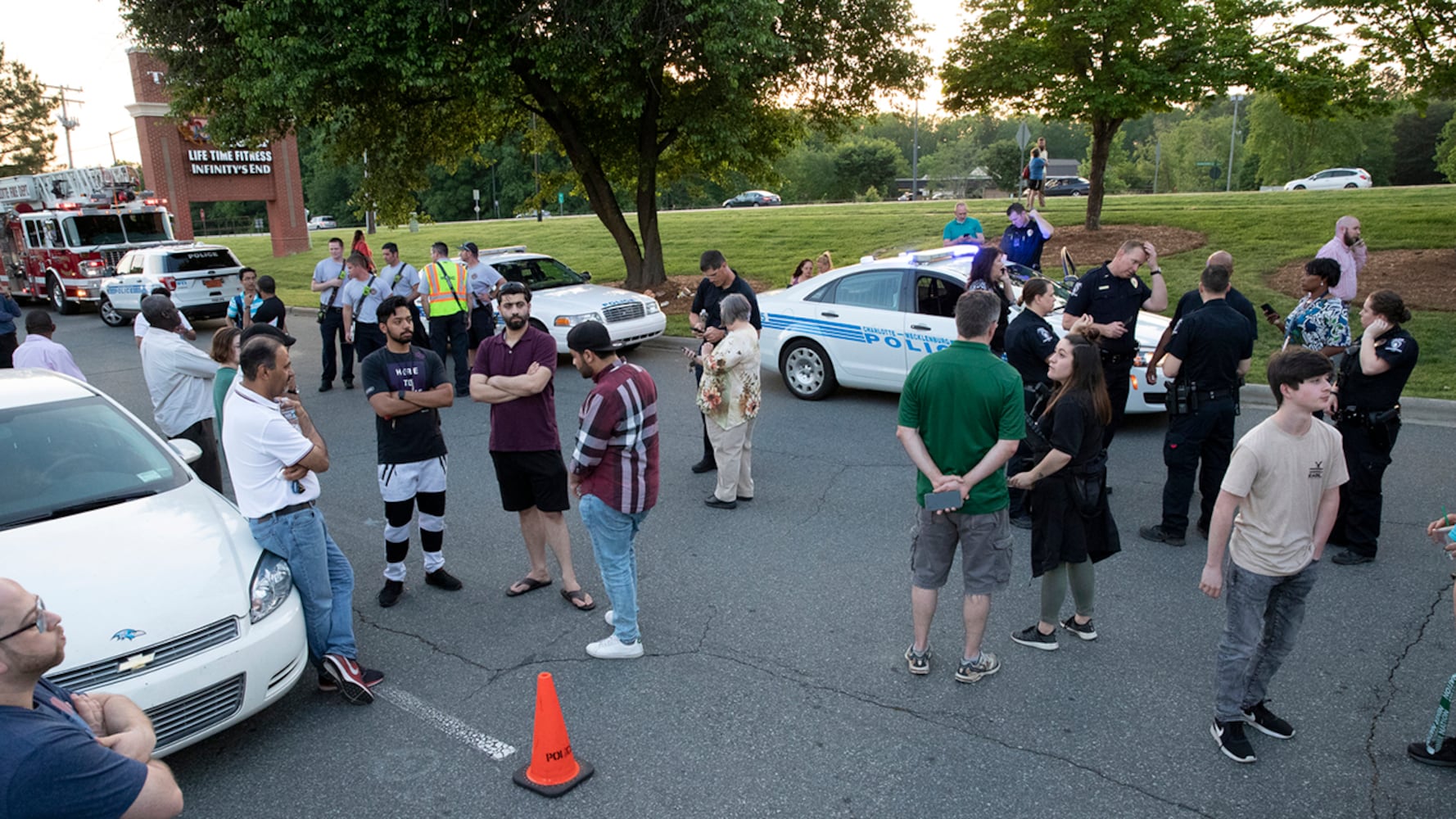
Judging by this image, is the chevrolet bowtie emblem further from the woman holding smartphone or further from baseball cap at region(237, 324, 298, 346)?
the woman holding smartphone

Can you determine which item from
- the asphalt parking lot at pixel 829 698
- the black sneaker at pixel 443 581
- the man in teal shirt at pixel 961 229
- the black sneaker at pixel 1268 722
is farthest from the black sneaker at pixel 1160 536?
the man in teal shirt at pixel 961 229

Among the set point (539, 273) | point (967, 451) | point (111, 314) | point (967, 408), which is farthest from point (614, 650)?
point (111, 314)

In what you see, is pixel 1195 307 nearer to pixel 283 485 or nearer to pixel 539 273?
pixel 283 485

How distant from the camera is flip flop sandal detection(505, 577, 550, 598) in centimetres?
548

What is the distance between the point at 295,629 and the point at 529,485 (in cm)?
154

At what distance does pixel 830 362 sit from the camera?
33.2 ft

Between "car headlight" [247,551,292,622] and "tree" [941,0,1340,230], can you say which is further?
"tree" [941,0,1340,230]

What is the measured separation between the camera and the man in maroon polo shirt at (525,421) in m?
5.10

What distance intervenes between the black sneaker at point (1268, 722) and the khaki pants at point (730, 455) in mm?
3797

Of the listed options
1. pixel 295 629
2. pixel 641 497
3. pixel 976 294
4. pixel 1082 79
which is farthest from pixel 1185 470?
pixel 1082 79

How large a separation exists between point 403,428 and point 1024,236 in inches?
347

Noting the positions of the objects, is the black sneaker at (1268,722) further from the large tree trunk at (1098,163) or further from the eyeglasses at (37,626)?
the large tree trunk at (1098,163)

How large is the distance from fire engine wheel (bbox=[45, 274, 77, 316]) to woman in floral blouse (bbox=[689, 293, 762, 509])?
2148 cm

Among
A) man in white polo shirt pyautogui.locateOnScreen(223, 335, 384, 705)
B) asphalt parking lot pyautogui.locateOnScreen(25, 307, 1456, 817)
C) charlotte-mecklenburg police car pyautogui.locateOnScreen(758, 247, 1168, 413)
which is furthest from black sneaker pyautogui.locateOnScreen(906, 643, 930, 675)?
charlotte-mecklenburg police car pyautogui.locateOnScreen(758, 247, 1168, 413)
